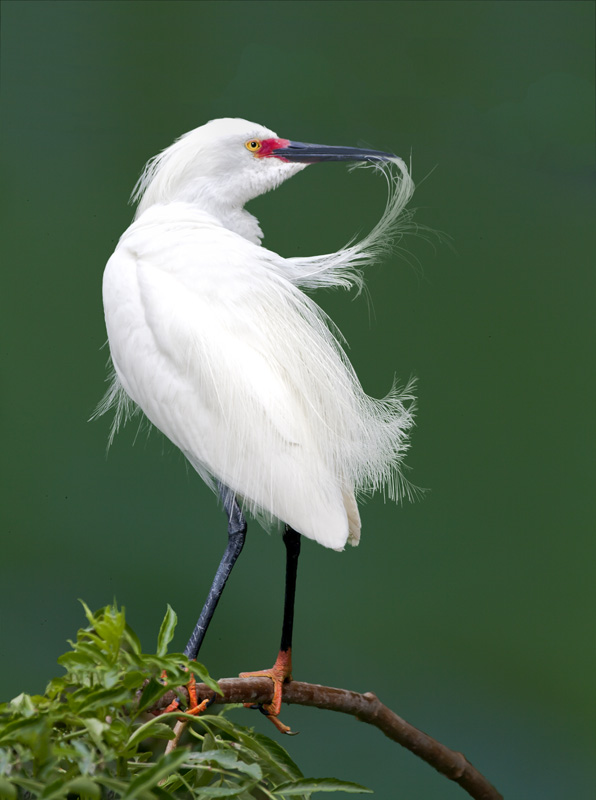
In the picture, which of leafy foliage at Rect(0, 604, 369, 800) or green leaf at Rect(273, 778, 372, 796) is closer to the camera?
leafy foliage at Rect(0, 604, 369, 800)

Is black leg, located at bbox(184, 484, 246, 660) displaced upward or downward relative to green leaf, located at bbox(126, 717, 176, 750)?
upward

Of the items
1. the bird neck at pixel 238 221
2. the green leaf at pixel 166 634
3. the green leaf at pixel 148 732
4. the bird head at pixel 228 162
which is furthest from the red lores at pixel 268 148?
the green leaf at pixel 148 732

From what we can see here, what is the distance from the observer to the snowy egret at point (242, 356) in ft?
3.91

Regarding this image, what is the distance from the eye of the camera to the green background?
73.5 inches

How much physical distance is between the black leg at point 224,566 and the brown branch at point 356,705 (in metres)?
0.08

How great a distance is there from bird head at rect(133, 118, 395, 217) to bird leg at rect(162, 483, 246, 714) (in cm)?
51

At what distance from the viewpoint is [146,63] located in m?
1.85

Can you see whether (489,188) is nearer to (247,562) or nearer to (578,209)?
(578,209)

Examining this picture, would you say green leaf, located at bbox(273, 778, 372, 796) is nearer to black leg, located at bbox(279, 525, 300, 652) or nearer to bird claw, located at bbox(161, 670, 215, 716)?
bird claw, located at bbox(161, 670, 215, 716)

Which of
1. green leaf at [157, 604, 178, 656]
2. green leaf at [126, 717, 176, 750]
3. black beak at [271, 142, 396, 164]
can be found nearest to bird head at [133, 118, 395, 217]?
black beak at [271, 142, 396, 164]

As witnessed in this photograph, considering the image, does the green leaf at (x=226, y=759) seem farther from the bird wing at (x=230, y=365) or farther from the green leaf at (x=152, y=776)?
the bird wing at (x=230, y=365)

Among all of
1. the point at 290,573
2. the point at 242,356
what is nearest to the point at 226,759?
the point at 290,573

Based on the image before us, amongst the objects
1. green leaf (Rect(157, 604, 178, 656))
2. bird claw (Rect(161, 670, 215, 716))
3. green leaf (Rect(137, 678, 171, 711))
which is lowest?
bird claw (Rect(161, 670, 215, 716))

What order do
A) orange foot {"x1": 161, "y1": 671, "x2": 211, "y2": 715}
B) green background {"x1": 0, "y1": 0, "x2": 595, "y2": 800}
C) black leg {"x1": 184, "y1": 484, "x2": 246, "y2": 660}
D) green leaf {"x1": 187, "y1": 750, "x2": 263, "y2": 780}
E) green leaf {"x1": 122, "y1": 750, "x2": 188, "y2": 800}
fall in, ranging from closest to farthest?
1. green leaf {"x1": 122, "y1": 750, "x2": 188, "y2": 800}
2. green leaf {"x1": 187, "y1": 750, "x2": 263, "y2": 780}
3. orange foot {"x1": 161, "y1": 671, "x2": 211, "y2": 715}
4. black leg {"x1": 184, "y1": 484, "x2": 246, "y2": 660}
5. green background {"x1": 0, "y1": 0, "x2": 595, "y2": 800}
